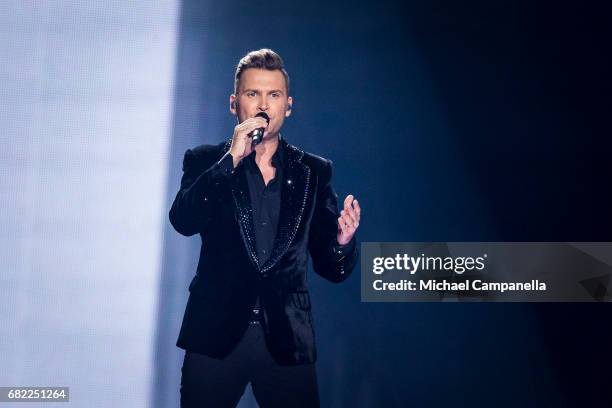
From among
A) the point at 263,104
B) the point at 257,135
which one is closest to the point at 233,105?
the point at 263,104

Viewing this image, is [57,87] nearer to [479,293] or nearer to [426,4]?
[426,4]

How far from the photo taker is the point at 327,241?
2.93 meters

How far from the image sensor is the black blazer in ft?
8.89

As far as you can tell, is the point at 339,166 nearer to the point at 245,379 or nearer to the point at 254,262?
the point at 254,262

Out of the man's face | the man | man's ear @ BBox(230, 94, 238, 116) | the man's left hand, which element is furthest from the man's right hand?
the man's left hand

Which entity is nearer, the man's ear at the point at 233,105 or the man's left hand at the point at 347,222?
the man's left hand at the point at 347,222

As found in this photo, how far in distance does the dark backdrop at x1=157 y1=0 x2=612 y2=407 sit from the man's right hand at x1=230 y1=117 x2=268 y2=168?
1.19ft

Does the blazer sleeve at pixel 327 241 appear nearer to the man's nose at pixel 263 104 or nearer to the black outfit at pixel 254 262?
the black outfit at pixel 254 262

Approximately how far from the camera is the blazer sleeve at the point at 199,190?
2.66 m

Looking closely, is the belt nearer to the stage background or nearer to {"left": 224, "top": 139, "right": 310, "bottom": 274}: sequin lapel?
{"left": 224, "top": 139, "right": 310, "bottom": 274}: sequin lapel

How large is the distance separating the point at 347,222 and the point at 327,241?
0.57 ft

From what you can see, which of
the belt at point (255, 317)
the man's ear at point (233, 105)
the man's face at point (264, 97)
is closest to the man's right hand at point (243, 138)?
the man's face at point (264, 97)

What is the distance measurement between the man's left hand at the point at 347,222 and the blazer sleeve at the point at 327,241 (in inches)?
1.7

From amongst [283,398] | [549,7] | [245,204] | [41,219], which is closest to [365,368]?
[283,398]
